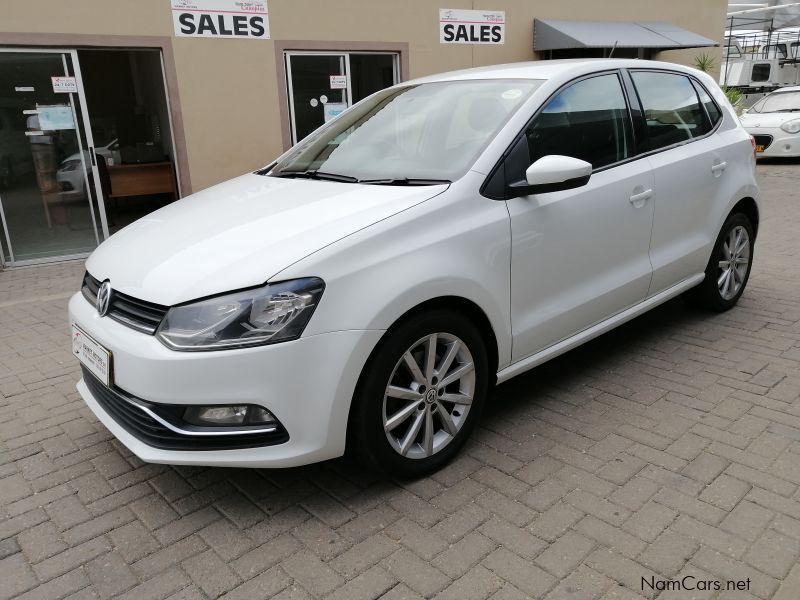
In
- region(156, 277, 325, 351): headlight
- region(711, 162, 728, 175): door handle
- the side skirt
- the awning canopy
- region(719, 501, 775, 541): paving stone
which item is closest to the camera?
region(156, 277, 325, 351): headlight

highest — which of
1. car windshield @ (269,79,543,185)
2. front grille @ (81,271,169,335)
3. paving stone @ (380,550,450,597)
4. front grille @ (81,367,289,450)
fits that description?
car windshield @ (269,79,543,185)

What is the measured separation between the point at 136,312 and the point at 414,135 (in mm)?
1631

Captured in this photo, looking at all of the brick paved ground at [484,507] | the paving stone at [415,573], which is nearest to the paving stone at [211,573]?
the brick paved ground at [484,507]

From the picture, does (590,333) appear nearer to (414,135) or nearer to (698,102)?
(414,135)

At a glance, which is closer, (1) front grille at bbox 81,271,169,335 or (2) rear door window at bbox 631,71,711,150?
(1) front grille at bbox 81,271,169,335

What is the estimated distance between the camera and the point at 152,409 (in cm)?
249

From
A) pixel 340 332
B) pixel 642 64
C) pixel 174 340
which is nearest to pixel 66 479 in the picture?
pixel 174 340

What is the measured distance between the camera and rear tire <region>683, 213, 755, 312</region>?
4539 mm

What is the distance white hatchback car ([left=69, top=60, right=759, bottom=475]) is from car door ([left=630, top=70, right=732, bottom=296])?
18 mm

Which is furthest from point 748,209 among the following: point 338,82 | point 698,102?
point 338,82

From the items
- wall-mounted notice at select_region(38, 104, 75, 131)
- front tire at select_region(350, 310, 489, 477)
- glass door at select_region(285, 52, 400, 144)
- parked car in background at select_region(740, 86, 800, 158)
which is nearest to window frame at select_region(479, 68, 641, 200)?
front tire at select_region(350, 310, 489, 477)

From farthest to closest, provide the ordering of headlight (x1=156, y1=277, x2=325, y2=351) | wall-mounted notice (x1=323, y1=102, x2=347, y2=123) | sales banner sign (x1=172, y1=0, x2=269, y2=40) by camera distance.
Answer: wall-mounted notice (x1=323, y1=102, x2=347, y2=123) → sales banner sign (x1=172, y1=0, x2=269, y2=40) → headlight (x1=156, y1=277, x2=325, y2=351)

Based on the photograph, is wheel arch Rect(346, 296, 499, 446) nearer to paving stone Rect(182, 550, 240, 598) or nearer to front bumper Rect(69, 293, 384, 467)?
front bumper Rect(69, 293, 384, 467)

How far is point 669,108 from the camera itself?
4.08 meters
